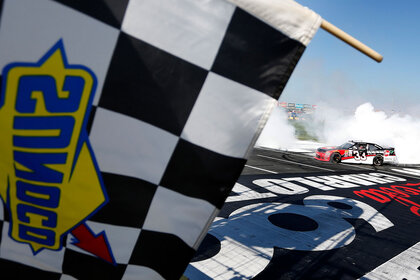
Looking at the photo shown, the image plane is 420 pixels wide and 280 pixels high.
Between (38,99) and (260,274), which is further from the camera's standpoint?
(260,274)

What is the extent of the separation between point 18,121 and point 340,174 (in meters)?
13.6

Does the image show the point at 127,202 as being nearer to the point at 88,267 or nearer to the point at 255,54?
the point at 88,267

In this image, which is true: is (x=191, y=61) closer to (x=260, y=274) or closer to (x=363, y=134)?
(x=260, y=274)

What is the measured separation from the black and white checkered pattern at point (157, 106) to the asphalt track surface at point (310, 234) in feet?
8.73

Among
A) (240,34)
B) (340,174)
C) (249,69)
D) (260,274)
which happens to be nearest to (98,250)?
(249,69)

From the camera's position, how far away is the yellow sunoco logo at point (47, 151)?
142cm

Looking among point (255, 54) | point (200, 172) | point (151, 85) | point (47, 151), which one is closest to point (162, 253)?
point (200, 172)

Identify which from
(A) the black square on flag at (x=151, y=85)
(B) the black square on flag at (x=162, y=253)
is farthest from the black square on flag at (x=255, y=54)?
(B) the black square on flag at (x=162, y=253)

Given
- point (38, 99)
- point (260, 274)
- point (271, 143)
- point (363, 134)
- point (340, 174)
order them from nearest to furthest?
1. point (38, 99)
2. point (260, 274)
3. point (340, 174)
4. point (271, 143)
5. point (363, 134)

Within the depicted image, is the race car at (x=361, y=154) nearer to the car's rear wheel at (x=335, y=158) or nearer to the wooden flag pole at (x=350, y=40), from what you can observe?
the car's rear wheel at (x=335, y=158)

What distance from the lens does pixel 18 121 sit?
1471mm

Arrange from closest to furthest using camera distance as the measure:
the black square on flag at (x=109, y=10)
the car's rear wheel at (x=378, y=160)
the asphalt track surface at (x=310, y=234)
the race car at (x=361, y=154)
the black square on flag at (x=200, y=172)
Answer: the black square on flag at (x=109, y=10), the black square on flag at (x=200, y=172), the asphalt track surface at (x=310, y=234), the race car at (x=361, y=154), the car's rear wheel at (x=378, y=160)

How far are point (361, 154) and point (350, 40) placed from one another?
16.8 meters

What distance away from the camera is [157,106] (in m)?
1.52
